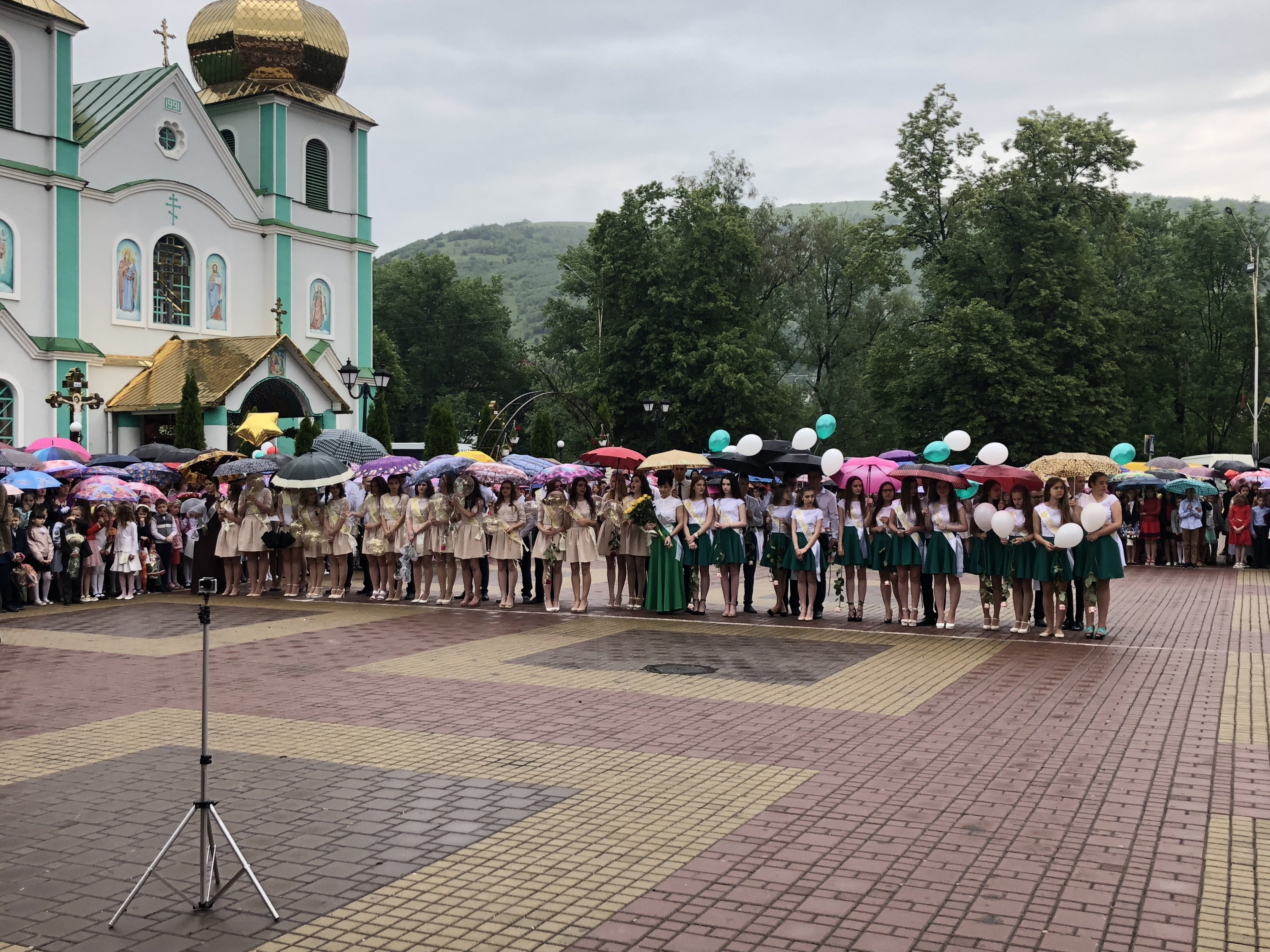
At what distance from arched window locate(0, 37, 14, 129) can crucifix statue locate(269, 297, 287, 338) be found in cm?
997

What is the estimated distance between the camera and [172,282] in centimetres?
4050

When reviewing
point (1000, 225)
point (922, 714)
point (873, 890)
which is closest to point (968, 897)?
point (873, 890)

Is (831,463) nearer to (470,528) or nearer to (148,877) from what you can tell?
(470,528)

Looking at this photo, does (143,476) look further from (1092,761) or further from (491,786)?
(1092,761)

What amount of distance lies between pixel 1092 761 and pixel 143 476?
1967 cm

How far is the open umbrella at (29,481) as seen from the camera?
59.8ft

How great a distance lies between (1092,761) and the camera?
26.9ft

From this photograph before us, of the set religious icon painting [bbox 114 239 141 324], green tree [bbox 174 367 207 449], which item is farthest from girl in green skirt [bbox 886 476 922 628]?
religious icon painting [bbox 114 239 141 324]

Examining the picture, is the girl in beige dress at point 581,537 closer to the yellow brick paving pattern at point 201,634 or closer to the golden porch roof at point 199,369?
the yellow brick paving pattern at point 201,634

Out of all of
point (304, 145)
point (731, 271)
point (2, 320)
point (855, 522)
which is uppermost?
point (304, 145)

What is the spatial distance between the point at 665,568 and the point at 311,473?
5.67 m

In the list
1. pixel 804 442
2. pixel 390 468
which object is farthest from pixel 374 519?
pixel 804 442

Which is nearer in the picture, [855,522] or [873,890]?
[873,890]

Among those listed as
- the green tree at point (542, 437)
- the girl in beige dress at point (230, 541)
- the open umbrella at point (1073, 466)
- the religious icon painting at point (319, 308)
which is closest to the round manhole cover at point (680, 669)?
the open umbrella at point (1073, 466)
